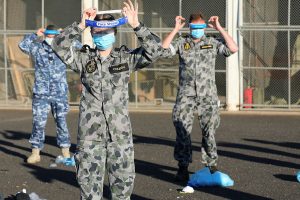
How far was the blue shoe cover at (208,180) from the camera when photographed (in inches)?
402

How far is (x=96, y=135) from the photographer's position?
6.88 metres

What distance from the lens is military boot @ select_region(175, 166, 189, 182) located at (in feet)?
34.7

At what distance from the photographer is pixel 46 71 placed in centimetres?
1212

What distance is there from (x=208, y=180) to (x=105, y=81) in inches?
147

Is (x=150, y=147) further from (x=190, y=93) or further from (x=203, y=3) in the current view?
(x=203, y=3)

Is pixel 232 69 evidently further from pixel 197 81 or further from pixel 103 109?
pixel 103 109

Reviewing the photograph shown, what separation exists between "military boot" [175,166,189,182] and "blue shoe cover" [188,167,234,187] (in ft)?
0.88

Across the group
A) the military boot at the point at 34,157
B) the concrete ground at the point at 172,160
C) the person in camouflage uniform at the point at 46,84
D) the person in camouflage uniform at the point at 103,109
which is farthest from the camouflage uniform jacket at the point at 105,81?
the military boot at the point at 34,157

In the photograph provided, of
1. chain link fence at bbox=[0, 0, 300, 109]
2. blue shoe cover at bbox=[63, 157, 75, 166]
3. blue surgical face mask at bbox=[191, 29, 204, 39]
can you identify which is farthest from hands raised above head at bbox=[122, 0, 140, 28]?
chain link fence at bbox=[0, 0, 300, 109]

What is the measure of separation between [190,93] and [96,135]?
11.7 ft

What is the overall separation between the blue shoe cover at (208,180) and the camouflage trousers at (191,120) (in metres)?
0.22

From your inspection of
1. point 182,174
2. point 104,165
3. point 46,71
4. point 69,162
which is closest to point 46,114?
point 46,71

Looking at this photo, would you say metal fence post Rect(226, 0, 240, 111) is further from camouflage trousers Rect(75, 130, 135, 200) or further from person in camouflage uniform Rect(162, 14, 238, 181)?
camouflage trousers Rect(75, 130, 135, 200)

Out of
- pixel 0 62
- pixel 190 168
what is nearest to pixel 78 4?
pixel 0 62
